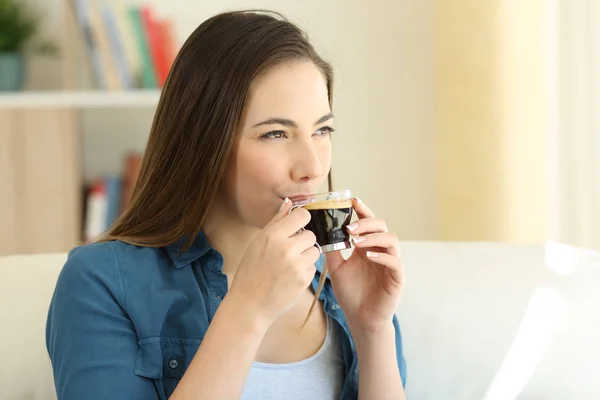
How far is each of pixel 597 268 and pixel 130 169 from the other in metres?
2.18

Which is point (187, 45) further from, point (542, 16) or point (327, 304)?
point (542, 16)

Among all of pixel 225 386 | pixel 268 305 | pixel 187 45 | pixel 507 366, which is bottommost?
pixel 507 366

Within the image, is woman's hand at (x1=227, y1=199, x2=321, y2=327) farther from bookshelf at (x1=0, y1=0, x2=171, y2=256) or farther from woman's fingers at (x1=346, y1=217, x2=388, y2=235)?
bookshelf at (x1=0, y1=0, x2=171, y2=256)

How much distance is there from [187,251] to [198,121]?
0.24 metres

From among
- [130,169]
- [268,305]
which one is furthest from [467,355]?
[130,169]

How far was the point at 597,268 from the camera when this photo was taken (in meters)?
1.78

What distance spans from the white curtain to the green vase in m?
2.04

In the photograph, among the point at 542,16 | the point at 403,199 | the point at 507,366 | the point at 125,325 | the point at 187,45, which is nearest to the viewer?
the point at 125,325

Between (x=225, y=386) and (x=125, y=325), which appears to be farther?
(x=125, y=325)

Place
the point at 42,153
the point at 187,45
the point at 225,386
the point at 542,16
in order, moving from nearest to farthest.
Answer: the point at 225,386, the point at 187,45, the point at 542,16, the point at 42,153

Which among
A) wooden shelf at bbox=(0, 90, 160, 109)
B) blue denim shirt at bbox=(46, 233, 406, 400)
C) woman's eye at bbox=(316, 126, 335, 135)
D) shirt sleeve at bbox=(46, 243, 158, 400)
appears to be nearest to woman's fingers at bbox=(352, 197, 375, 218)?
woman's eye at bbox=(316, 126, 335, 135)

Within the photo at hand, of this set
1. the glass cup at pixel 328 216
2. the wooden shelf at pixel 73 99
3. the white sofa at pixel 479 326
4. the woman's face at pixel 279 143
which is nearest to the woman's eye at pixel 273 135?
the woman's face at pixel 279 143

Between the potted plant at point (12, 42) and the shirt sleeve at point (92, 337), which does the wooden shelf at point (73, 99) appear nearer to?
the potted plant at point (12, 42)

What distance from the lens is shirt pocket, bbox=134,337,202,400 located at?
1.40 meters
